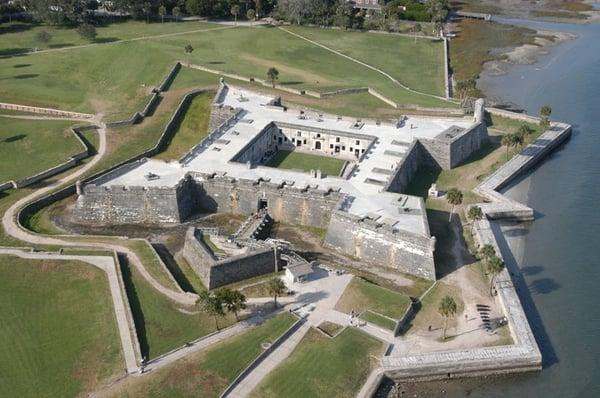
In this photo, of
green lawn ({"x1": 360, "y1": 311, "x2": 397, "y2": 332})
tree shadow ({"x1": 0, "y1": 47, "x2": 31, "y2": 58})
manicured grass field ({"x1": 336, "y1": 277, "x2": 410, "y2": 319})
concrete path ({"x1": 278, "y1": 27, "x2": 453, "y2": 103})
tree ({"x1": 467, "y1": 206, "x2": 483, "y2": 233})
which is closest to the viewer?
green lawn ({"x1": 360, "y1": 311, "x2": 397, "y2": 332})

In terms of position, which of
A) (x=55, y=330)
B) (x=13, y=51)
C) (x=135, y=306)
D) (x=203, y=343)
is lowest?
(x=203, y=343)

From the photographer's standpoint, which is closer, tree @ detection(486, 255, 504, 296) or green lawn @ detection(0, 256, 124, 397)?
green lawn @ detection(0, 256, 124, 397)

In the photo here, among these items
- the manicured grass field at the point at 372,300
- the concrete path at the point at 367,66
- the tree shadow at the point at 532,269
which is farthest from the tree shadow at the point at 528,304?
the concrete path at the point at 367,66

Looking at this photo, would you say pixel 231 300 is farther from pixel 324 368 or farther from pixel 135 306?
pixel 324 368

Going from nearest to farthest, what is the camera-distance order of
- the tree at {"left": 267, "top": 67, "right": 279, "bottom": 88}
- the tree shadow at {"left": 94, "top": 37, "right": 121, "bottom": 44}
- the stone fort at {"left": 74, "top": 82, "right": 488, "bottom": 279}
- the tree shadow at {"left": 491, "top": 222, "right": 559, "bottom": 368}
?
1. the tree shadow at {"left": 491, "top": 222, "right": 559, "bottom": 368}
2. the stone fort at {"left": 74, "top": 82, "right": 488, "bottom": 279}
3. the tree at {"left": 267, "top": 67, "right": 279, "bottom": 88}
4. the tree shadow at {"left": 94, "top": 37, "right": 121, "bottom": 44}

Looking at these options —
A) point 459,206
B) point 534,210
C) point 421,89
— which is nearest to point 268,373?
point 459,206

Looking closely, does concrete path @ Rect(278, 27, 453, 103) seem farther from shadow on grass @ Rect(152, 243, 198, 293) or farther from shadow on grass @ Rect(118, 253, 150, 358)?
shadow on grass @ Rect(118, 253, 150, 358)

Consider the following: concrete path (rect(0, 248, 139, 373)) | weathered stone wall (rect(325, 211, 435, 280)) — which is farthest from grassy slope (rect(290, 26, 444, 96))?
concrete path (rect(0, 248, 139, 373))

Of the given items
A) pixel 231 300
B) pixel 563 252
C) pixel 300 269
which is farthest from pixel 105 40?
pixel 563 252
